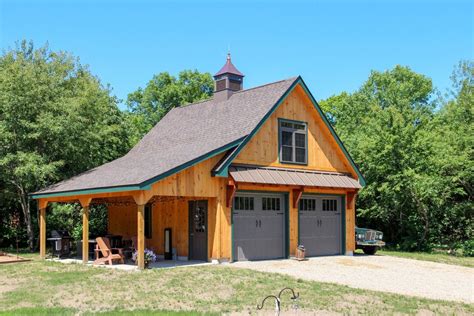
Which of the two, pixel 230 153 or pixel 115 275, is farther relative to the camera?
pixel 230 153

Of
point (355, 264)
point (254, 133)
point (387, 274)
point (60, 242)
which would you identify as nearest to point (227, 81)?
point (254, 133)

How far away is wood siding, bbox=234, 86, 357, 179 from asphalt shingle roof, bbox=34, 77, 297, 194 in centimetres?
61

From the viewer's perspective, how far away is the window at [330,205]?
871 inches

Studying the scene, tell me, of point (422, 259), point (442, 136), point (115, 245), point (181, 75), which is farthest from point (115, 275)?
point (181, 75)

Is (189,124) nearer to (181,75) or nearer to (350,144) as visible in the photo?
(350,144)

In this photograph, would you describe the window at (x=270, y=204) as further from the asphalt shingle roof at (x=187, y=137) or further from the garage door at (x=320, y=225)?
the asphalt shingle roof at (x=187, y=137)

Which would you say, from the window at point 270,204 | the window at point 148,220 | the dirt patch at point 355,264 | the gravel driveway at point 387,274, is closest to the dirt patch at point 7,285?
the gravel driveway at point 387,274

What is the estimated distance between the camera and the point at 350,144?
31.2m

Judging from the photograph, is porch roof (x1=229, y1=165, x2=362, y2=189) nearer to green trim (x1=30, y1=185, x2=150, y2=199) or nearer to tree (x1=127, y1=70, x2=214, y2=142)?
green trim (x1=30, y1=185, x2=150, y2=199)

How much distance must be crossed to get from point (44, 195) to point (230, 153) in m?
7.01

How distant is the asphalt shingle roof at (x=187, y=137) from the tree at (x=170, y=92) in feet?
84.7

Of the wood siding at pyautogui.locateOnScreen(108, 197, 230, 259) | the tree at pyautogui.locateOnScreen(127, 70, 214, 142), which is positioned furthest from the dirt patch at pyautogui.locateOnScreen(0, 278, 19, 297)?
the tree at pyautogui.locateOnScreen(127, 70, 214, 142)

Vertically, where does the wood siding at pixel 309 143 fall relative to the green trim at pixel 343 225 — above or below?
above

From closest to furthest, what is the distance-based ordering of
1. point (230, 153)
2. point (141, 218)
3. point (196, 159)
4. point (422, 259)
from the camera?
point (141, 218), point (196, 159), point (230, 153), point (422, 259)
